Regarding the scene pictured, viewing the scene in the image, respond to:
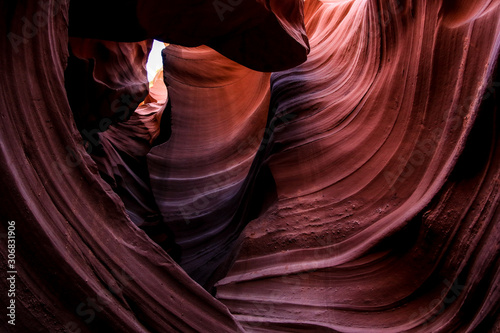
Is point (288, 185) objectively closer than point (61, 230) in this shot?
No

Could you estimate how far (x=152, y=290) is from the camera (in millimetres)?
2080

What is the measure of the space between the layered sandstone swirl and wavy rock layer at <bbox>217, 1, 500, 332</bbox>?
0.01 metres

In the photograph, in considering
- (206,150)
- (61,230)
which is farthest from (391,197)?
(206,150)

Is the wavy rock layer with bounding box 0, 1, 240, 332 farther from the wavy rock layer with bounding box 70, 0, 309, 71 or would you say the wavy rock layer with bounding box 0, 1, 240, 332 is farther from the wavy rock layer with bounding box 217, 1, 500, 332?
the wavy rock layer with bounding box 70, 0, 309, 71

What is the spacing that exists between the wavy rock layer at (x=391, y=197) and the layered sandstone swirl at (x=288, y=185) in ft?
0.04

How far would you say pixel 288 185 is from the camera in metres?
3.71

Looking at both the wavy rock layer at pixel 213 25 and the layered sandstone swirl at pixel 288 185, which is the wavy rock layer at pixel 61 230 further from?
the wavy rock layer at pixel 213 25

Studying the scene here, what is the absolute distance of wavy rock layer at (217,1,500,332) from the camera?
2264 millimetres

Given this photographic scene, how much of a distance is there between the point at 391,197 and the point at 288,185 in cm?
103

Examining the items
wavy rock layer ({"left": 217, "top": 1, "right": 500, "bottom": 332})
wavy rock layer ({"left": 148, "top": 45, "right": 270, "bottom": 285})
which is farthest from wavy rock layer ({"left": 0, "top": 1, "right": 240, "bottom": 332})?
wavy rock layer ({"left": 148, "top": 45, "right": 270, "bottom": 285})

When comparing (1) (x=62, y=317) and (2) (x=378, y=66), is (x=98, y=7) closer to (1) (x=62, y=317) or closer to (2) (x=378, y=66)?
(2) (x=378, y=66)

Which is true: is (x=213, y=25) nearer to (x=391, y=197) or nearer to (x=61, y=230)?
(x=391, y=197)

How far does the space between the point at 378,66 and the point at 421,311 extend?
2325 mm

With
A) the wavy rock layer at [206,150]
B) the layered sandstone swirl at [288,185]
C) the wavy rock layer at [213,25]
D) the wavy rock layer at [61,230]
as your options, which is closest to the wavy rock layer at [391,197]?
the layered sandstone swirl at [288,185]
